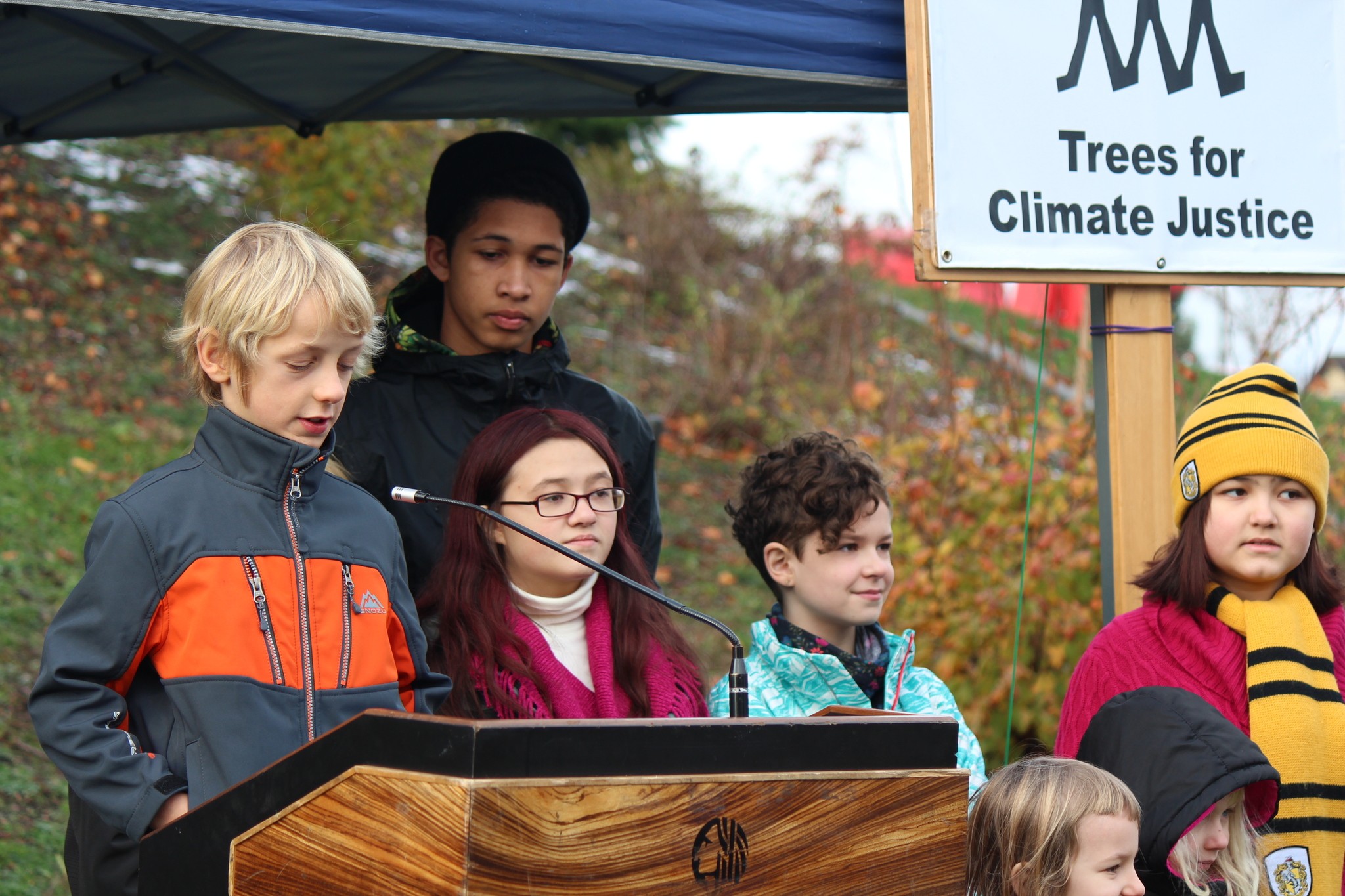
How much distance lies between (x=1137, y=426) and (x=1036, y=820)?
1.01m

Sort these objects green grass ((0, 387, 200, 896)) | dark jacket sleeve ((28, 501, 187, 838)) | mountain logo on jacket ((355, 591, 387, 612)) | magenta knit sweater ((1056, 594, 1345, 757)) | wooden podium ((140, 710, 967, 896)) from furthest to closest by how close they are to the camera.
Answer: green grass ((0, 387, 200, 896)) < magenta knit sweater ((1056, 594, 1345, 757)) < mountain logo on jacket ((355, 591, 387, 612)) < dark jacket sleeve ((28, 501, 187, 838)) < wooden podium ((140, 710, 967, 896))

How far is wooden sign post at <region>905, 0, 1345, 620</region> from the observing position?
101 inches

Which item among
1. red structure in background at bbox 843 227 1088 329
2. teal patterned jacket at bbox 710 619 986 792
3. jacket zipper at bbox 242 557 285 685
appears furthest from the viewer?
red structure in background at bbox 843 227 1088 329

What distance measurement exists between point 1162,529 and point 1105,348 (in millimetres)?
405

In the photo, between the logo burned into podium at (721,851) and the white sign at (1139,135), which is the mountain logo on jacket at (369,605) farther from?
the white sign at (1139,135)

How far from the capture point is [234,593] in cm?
193

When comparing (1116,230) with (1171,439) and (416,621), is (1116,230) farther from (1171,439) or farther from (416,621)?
(416,621)

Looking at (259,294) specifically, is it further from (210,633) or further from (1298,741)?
(1298,741)

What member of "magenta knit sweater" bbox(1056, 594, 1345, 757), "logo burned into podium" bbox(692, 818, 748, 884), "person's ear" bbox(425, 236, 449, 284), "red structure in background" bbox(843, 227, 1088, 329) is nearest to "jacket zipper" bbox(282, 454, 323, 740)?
"logo burned into podium" bbox(692, 818, 748, 884)

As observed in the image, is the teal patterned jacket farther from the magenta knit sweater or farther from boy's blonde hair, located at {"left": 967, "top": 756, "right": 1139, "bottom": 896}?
boy's blonde hair, located at {"left": 967, "top": 756, "right": 1139, "bottom": 896}

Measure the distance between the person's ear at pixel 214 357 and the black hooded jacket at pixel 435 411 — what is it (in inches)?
30.1

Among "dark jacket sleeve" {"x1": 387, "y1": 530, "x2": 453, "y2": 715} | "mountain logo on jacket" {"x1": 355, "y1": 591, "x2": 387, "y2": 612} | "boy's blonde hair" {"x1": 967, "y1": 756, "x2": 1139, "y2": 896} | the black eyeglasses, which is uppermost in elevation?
the black eyeglasses

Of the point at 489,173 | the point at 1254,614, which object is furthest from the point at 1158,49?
the point at 489,173

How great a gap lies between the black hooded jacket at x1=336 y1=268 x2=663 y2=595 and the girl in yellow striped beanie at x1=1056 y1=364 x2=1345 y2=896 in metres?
1.11
